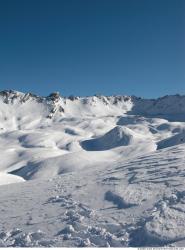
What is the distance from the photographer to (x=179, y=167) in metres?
19.0

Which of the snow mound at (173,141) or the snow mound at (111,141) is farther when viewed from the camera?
the snow mound at (111,141)

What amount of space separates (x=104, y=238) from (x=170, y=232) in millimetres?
2057

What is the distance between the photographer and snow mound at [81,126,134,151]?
121 metres

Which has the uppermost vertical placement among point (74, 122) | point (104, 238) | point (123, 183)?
point (74, 122)

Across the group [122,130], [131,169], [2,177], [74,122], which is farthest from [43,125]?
[131,169]

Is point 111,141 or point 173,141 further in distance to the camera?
point 111,141

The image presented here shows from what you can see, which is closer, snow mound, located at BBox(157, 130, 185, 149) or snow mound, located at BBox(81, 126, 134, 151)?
snow mound, located at BBox(157, 130, 185, 149)

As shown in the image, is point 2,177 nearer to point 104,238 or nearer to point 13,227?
point 13,227

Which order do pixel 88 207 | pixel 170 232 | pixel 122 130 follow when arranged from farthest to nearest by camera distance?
pixel 122 130, pixel 88 207, pixel 170 232

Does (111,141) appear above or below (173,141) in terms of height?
above

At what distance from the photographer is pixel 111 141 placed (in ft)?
414

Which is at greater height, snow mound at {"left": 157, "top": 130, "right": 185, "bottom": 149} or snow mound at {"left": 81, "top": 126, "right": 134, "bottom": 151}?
snow mound at {"left": 81, "top": 126, "right": 134, "bottom": 151}

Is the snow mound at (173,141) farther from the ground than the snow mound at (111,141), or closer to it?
closer to it

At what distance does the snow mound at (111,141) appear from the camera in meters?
121
